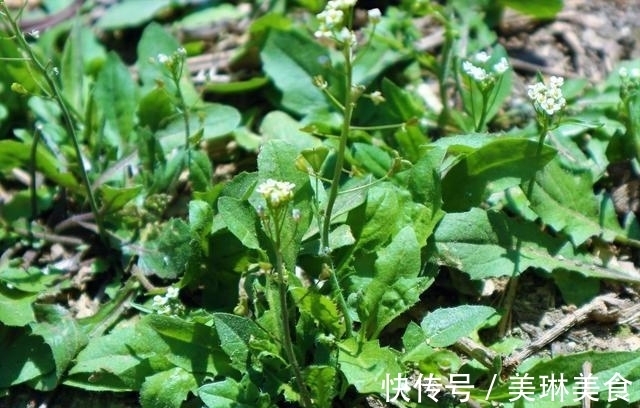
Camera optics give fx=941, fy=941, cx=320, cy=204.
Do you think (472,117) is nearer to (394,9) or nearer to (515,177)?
(515,177)

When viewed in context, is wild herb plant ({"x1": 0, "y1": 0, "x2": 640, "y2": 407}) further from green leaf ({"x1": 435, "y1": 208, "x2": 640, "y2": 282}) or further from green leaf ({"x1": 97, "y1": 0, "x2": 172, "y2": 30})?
green leaf ({"x1": 97, "y1": 0, "x2": 172, "y2": 30})

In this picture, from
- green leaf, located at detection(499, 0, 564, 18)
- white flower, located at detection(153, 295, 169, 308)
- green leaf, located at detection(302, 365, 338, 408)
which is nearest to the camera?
green leaf, located at detection(302, 365, 338, 408)

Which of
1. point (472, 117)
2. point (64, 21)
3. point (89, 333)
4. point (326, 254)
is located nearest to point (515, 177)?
point (472, 117)

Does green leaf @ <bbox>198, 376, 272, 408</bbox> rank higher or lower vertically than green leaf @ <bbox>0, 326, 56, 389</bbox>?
higher

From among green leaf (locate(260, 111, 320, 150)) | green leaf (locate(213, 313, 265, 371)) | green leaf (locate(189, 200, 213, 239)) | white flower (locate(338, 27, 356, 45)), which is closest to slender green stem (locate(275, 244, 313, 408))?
green leaf (locate(213, 313, 265, 371))

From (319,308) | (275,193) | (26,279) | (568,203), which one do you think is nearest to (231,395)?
(319,308)

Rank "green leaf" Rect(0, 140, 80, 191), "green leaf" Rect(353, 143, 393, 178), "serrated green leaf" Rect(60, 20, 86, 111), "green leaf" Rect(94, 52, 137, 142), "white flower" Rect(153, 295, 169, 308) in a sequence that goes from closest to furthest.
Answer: "white flower" Rect(153, 295, 169, 308) → "green leaf" Rect(353, 143, 393, 178) → "green leaf" Rect(0, 140, 80, 191) → "green leaf" Rect(94, 52, 137, 142) → "serrated green leaf" Rect(60, 20, 86, 111)
